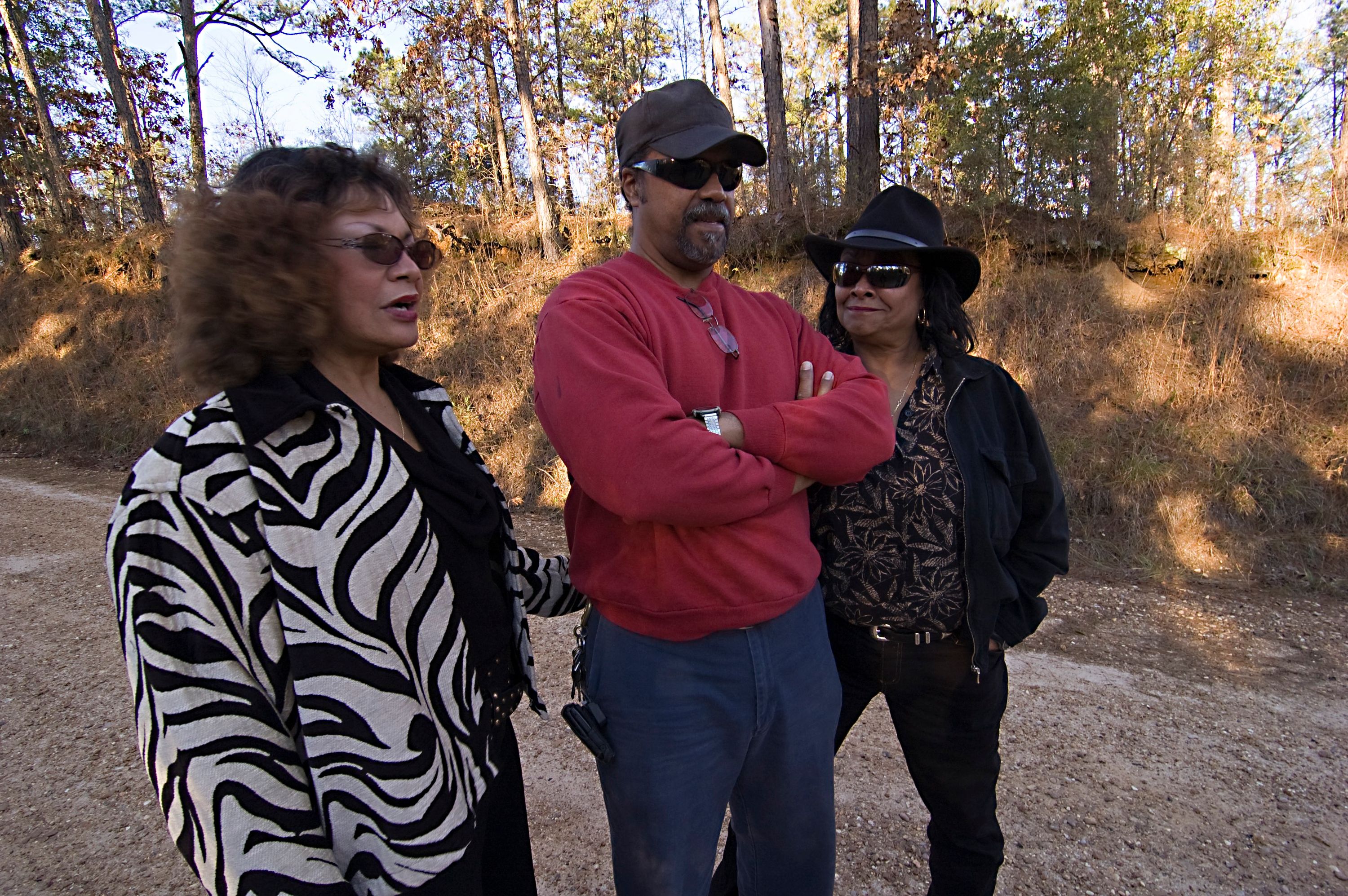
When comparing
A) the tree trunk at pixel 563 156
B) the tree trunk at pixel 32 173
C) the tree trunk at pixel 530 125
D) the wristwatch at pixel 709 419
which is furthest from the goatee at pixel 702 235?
the tree trunk at pixel 32 173

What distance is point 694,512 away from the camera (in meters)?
1.43

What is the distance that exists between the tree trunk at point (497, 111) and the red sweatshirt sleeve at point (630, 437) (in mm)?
12482

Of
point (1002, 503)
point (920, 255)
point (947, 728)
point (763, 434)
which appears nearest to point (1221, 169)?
point (920, 255)

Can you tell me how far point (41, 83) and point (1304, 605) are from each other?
22.6 m

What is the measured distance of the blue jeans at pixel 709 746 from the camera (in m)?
1.59

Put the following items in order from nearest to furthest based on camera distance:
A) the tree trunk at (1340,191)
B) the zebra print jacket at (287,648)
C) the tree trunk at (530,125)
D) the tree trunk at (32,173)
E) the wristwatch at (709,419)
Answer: the zebra print jacket at (287,648), the wristwatch at (709,419), the tree trunk at (1340,191), the tree trunk at (530,125), the tree trunk at (32,173)

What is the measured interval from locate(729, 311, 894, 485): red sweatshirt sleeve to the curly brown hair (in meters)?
0.87

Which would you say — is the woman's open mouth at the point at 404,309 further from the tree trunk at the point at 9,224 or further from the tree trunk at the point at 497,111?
the tree trunk at the point at 9,224

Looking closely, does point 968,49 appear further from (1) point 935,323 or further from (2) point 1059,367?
(1) point 935,323

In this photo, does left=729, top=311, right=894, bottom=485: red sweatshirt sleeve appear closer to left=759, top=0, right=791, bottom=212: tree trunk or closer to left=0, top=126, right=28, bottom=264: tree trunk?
left=759, top=0, right=791, bottom=212: tree trunk

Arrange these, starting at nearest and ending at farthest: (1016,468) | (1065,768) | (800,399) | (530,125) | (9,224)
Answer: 1. (800,399)
2. (1016,468)
3. (1065,768)
4. (530,125)
5. (9,224)

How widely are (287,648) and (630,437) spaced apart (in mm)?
684

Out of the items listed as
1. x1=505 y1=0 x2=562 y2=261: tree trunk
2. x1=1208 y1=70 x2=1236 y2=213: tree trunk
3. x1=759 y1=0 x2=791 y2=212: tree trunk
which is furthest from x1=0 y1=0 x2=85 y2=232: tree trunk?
x1=1208 y1=70 x2=1236 y2=213: tree trunk

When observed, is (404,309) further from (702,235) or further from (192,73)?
(192,73)
